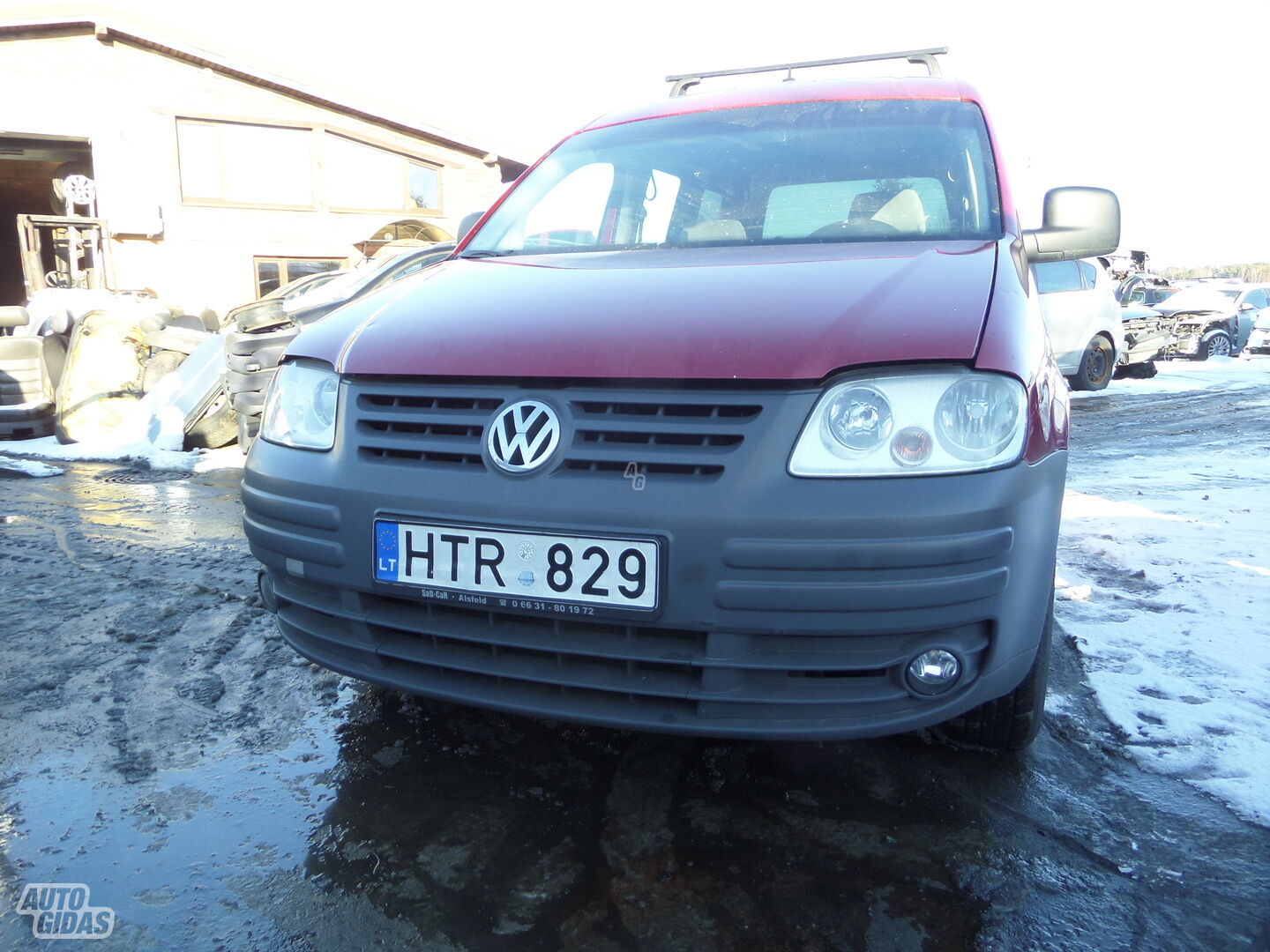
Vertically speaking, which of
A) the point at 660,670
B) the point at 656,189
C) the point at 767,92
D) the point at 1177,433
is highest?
the point at 767,92

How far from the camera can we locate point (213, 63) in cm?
1412

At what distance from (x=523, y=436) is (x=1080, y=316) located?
409 inches

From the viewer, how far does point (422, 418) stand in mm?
1792

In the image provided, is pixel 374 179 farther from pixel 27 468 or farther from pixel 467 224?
pixel 467 224

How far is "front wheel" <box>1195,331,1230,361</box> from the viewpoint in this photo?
1716 centimetres

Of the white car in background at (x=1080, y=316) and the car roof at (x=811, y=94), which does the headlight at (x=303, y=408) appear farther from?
the white car in background at (x=1080, y=316)

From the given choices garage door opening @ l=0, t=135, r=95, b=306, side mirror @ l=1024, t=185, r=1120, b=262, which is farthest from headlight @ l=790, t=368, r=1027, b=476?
garage door opening @ l=0, t=135, r=95, b=306

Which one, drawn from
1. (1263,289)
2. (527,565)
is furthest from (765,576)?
(1263,289)

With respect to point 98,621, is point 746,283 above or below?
above

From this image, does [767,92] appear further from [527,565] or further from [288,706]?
[288,706]

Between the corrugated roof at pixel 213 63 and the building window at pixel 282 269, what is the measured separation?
2.52 m

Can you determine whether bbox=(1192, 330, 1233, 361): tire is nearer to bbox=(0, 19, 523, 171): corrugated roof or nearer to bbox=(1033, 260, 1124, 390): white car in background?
bbox=(1033, 260, 1124, 390): white car in background

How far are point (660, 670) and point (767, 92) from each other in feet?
6.84

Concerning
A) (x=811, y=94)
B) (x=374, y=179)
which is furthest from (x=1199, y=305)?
(x=811, y=94)
